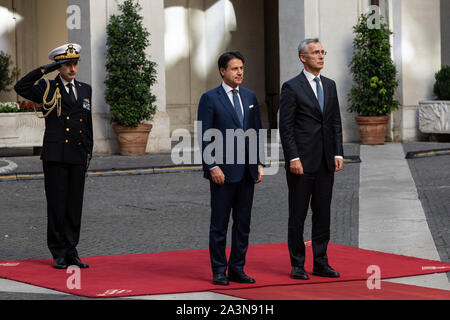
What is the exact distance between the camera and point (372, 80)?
62.8 ft

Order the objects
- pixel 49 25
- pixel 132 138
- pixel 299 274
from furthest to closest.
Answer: pixel 49 25 < pixel 132 138 < pixel 299 274

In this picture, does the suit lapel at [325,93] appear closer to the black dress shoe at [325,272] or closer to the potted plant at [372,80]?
the black dress shoe at [325,272]

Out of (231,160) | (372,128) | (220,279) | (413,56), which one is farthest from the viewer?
(413,56)

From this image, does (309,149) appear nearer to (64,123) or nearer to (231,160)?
(231,160)

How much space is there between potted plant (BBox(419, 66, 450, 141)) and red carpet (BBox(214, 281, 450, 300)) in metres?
13.1

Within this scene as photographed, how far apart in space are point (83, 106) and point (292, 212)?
1983 millimetres

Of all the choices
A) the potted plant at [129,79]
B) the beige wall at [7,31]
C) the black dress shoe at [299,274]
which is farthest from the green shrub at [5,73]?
the black dress shoe at [299,274]

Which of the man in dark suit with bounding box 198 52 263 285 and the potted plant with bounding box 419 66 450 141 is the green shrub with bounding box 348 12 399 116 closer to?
the potted plant with bounding box 419 66 450 141

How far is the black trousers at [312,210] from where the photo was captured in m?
7.42

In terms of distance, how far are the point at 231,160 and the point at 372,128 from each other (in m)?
12.5

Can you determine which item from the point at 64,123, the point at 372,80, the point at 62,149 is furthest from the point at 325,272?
the point at 372,80

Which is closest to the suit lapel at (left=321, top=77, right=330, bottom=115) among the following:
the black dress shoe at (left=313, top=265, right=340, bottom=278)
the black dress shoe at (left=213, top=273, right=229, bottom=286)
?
the black dress shoe at (left=313, top=265, right=340, bottom=278)

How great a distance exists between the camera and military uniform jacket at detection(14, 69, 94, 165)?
803 cm
